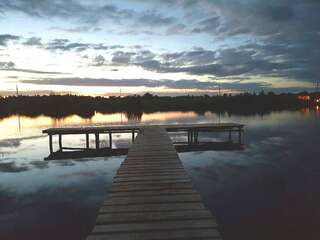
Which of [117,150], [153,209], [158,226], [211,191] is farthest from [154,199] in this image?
[117,150]

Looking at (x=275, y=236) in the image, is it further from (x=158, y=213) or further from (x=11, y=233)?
(x=11, y=233)

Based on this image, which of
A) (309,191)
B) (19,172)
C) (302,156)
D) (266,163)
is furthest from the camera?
(302,156)

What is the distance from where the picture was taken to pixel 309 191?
9812 millimetres

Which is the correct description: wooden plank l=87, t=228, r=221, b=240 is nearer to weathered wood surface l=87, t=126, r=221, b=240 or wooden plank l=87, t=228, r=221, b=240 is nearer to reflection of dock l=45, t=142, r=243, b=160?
weathered wood surface l=87, t=126, r=221, b=240

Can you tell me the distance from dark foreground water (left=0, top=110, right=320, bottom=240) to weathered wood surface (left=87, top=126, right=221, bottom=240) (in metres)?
1.68

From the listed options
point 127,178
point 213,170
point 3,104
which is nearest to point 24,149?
point 213,170

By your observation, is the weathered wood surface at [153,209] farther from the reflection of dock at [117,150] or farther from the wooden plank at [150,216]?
the reflection of dock at [117,150]

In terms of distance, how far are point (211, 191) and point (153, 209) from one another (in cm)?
498

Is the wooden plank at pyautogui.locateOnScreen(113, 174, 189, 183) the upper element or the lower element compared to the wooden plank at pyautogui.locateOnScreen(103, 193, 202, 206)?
upper

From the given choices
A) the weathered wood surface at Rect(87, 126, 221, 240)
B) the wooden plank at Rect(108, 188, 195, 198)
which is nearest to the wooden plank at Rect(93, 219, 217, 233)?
the weathered wood surface at Rect(87, 126, 221, 240)

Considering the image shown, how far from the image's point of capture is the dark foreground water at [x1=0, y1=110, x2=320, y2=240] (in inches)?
290

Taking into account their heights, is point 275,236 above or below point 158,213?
below

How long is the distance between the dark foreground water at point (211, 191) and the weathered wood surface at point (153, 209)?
1.68 metres

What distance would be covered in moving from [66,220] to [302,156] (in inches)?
483
